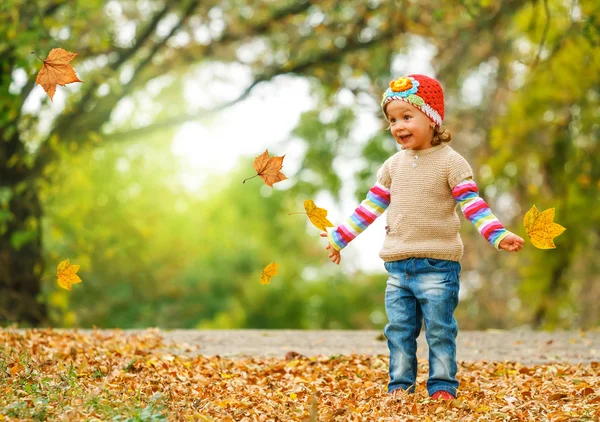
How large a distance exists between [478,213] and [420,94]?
0.69m

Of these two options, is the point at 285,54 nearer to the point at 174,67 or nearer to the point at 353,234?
the point at 174,67

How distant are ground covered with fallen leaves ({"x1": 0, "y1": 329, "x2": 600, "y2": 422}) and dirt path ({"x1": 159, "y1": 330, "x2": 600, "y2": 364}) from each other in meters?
0.45

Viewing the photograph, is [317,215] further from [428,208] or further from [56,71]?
[56,71]

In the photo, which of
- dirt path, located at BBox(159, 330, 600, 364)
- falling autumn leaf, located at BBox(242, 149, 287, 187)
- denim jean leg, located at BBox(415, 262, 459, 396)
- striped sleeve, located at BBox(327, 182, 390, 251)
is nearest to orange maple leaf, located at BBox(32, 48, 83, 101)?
falling autumn leaf, located at BBox(242, 149, 287, 187)

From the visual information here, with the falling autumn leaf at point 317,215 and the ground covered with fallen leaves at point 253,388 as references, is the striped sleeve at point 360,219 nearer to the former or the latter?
the falling autumn leaf at point 317,215

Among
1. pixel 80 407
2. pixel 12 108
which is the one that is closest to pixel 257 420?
pixel 80 407

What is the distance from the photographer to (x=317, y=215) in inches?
156

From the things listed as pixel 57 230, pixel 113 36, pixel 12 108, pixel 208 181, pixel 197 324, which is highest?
pixel 208 181

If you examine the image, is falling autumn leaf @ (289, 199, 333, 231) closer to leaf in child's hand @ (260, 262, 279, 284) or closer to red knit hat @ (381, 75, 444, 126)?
leaf in child's hand @ (260, 262, 279, 284)

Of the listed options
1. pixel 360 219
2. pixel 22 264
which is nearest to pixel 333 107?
pixel 22 264

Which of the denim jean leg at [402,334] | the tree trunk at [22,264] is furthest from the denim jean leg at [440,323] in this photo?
the tree trunk at [22,264]

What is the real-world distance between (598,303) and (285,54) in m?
8.78

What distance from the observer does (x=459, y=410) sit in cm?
372

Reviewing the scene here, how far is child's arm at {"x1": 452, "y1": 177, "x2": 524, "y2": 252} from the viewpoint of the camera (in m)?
3.74
